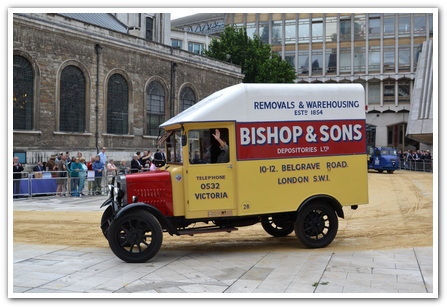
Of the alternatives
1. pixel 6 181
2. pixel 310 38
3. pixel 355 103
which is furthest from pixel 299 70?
pixel 6 181

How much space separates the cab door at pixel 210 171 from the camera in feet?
30.0

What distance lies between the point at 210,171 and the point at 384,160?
104ft

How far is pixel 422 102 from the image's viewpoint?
141 ft

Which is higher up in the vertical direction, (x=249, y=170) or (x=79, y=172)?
(x=249, y=170)

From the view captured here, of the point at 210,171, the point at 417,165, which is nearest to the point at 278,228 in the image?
the point at 210,171

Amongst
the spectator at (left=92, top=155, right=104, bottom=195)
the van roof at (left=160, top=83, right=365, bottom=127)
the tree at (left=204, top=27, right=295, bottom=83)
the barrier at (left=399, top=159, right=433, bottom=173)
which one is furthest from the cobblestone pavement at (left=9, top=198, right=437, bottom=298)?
the tree at (left=204, top=27, right=295, bottom=83)

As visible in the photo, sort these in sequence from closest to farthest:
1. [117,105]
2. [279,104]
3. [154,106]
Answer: [279,104], [117,105], [154,106]

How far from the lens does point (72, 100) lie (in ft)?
97.0

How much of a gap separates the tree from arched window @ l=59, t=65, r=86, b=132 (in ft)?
90.4

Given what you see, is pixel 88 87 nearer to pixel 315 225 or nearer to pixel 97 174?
pixel 97 174

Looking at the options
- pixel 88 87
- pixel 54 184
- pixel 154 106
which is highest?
pixel 88 87

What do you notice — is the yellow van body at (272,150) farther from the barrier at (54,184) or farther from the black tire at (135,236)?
the barrier at (54,184)

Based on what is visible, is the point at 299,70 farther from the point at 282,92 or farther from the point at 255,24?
the point at 282,92

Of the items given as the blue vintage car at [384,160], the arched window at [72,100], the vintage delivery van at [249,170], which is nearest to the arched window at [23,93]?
the arched window at [72,100]
